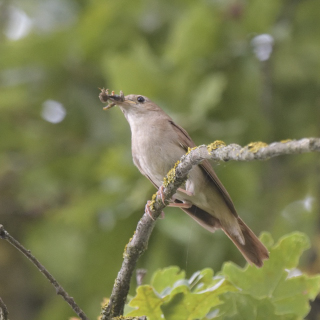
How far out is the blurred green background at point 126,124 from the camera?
5598 millimetres

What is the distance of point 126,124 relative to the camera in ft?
18.7

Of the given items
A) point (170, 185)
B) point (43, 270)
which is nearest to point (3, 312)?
point (43, 270)

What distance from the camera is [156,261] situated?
5418mm

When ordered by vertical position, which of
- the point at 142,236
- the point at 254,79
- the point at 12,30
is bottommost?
the point at 142,236

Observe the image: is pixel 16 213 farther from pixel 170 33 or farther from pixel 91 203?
pixel 170 33

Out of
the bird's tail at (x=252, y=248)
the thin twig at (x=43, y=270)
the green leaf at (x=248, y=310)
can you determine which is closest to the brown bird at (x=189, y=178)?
the bird's tail at (x=252, y=248)

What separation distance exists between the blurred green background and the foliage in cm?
224

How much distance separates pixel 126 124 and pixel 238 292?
3.10 meters

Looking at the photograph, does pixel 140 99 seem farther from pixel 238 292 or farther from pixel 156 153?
pixel 238 292

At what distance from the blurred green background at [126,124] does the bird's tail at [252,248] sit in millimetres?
1373

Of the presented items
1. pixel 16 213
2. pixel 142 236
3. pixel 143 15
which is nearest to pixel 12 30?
pixel 143 15

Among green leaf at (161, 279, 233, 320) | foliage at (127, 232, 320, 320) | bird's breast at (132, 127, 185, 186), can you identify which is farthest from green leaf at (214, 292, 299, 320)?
bird's breast at (132, 127, 185, 186)

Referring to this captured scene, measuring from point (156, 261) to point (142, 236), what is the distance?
8.11 feet

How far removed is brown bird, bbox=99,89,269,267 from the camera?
13.0ft
